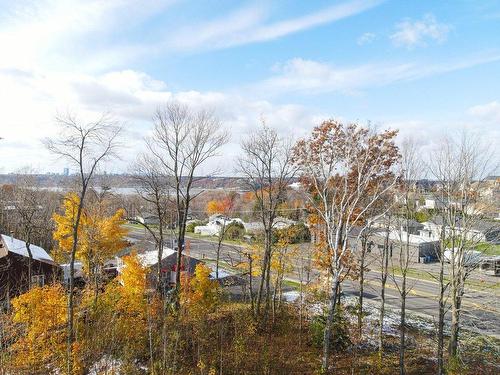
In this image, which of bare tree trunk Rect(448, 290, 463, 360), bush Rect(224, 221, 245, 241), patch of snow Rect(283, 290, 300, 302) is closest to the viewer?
bare tree trunk Rect(448, 290, 463, 360)

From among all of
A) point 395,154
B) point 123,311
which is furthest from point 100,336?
point 395,154

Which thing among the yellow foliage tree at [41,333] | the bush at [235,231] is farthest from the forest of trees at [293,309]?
the bush at [235,231]

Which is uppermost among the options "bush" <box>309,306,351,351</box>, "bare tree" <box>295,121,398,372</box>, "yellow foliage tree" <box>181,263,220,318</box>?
"bare tree" <box>295,121,398,372</box>

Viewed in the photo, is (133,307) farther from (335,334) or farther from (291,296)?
(291,296)

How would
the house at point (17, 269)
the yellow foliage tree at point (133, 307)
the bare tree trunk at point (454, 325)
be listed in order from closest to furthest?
1. the bare tree trunk at point (454, 325)
2. the yellow foliage tree at point (133, 307)
3. the house at point (17, 269)

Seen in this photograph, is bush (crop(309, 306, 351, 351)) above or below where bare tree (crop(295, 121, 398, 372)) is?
below

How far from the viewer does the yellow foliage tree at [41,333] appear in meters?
14.1

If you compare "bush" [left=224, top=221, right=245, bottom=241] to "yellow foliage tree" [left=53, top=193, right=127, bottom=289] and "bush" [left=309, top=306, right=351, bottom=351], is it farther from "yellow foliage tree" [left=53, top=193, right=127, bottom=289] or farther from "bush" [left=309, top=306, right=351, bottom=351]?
"bush" [left=309, top=306, right=351, bottom=351]

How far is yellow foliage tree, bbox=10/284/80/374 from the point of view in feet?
46.1

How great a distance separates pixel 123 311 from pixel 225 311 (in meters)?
6.90

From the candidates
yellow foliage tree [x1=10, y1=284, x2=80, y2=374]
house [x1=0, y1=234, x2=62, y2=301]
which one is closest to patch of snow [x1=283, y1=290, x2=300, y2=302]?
yellow foliage tree [x1=10, y1=284, x2=80, y2=374]

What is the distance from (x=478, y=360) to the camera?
65.4ft

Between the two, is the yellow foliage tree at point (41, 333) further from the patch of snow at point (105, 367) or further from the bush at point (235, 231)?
the bush at point (235, 231)

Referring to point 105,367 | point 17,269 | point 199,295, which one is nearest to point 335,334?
point 199,295
